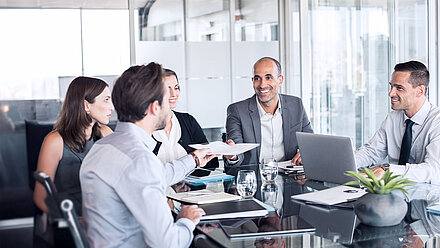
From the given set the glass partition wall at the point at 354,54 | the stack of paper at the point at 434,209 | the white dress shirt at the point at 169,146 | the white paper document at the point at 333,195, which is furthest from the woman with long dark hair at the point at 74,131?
the glass partition wall at the point at 354,54

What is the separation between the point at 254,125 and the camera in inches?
154

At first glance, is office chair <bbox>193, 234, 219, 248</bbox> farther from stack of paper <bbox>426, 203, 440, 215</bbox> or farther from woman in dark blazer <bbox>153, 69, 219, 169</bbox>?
woman in dark blazer <bbox>153, 69, 219, 169</bbox>

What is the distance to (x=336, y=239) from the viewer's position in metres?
1.87

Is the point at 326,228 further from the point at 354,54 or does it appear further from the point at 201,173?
the point at 354,54

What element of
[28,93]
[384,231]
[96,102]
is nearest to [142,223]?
[384,231]

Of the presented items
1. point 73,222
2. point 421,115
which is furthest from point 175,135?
point 73,222

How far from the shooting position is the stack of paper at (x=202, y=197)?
7.96 feet

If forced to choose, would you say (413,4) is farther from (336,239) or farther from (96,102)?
(336,239)

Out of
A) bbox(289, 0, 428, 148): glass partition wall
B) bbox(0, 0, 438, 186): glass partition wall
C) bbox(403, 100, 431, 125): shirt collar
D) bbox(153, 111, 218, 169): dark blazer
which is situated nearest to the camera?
bbox(403, 100, 431, 125): shirt collar

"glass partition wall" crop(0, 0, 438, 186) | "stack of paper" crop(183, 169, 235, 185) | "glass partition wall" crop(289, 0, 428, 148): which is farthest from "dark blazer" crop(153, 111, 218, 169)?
"glass partition wall" crop(289, 0, 428, 148)

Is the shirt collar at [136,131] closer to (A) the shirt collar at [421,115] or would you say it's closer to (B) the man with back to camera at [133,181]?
(B) the man with back to camera at [133,181]

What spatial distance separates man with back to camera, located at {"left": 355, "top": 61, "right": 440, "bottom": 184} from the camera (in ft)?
10.5

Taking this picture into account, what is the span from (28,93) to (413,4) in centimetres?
434

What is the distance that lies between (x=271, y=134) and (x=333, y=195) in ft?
4.89
